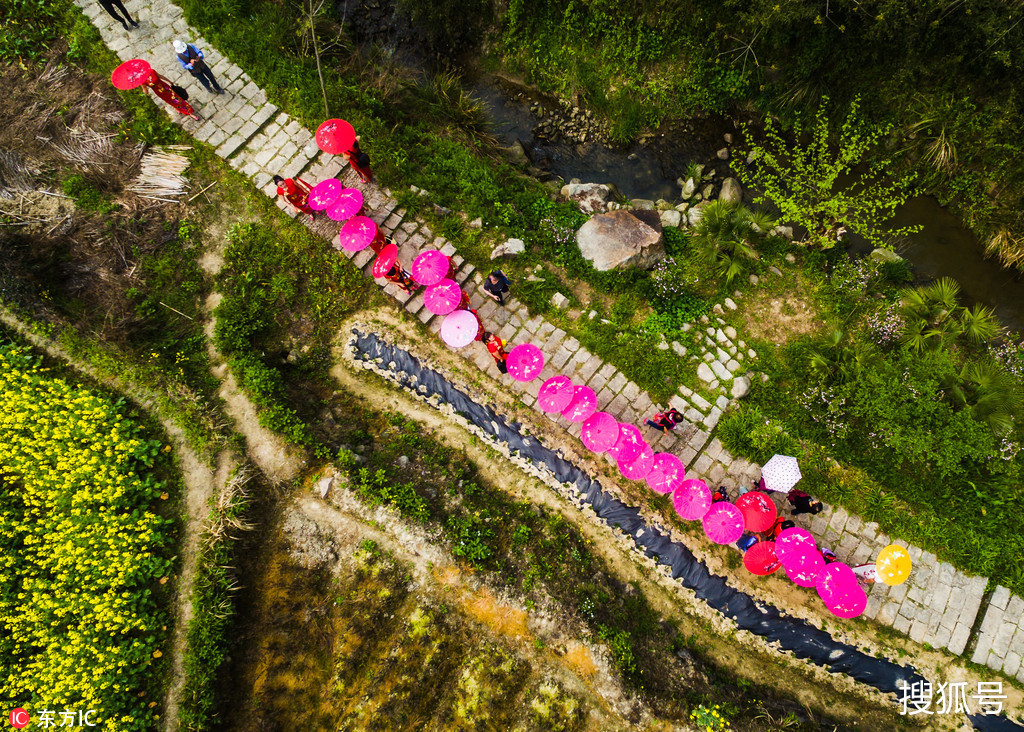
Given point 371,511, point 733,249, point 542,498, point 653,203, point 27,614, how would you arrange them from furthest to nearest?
point 653,203 → point 733,249 → point 542,498 → point 371,511 → point 27,614

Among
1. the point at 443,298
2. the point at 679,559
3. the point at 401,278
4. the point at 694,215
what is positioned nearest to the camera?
the point at 443,298

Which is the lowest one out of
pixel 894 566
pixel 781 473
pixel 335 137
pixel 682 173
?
pixel 894 566

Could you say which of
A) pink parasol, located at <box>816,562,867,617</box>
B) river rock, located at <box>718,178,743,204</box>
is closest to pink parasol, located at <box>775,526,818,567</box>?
pink parasol, located at <box>816,562,867,617</box>

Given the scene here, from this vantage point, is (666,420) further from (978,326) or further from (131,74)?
(131,74)

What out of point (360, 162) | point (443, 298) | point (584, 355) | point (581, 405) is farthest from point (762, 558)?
point (360, 162)

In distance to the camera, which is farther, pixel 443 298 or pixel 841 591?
pixel 443 298

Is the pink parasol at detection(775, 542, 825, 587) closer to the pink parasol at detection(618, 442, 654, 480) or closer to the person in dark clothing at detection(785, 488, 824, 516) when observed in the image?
the person in dark clothing at detection(785, 488, 824, 516)

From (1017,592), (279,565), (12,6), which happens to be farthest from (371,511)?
(12,6)

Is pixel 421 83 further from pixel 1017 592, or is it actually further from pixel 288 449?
pixel 1017 592
